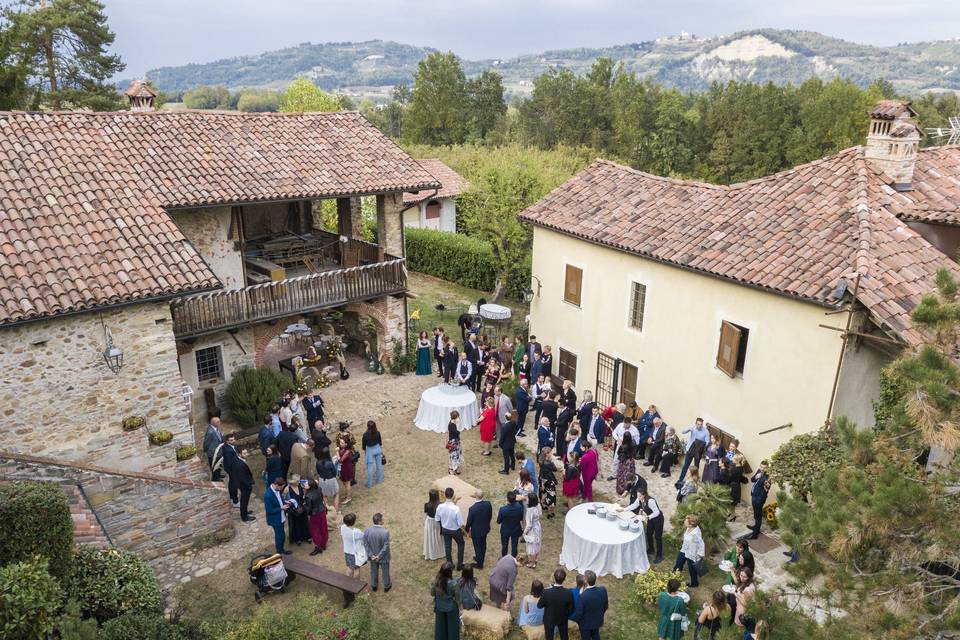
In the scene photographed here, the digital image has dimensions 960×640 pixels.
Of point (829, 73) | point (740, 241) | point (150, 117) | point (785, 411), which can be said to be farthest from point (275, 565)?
point (829, 73)

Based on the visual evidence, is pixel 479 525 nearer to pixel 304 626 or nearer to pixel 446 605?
pixel 446 605

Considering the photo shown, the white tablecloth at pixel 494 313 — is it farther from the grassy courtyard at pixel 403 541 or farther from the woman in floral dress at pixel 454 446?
the woman in floral dress at pixel 454 446

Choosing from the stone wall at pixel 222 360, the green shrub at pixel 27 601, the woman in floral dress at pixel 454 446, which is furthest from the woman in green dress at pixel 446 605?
the stone wall at pixel 222 360

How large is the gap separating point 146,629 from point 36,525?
6.51 ft

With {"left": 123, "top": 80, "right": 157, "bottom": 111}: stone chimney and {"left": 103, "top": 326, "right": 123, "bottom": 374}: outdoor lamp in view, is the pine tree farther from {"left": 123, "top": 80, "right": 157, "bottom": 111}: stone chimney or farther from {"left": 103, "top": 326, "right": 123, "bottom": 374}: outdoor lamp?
{"left": 103, "top": 326, "right": 123, "bottom": 374}: outdoor lamp

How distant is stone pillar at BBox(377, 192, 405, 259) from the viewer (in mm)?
21047

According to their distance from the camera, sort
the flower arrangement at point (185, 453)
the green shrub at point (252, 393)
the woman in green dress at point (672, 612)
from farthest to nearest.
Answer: the green shrub at point (252, 393) → the flower arrangement at point (185, 453) → the woman in green dress at point (672, 612)

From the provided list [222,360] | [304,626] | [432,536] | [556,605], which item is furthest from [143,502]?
[556,605]

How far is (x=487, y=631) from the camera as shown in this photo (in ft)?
35.0

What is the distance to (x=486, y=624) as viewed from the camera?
34.9 feet

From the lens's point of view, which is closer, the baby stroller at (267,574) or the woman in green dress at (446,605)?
the woman in green dress at (446,605)

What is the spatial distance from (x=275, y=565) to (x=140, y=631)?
271cm

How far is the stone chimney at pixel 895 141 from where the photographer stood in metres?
14.6

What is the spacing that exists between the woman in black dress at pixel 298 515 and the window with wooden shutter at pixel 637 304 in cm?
942
